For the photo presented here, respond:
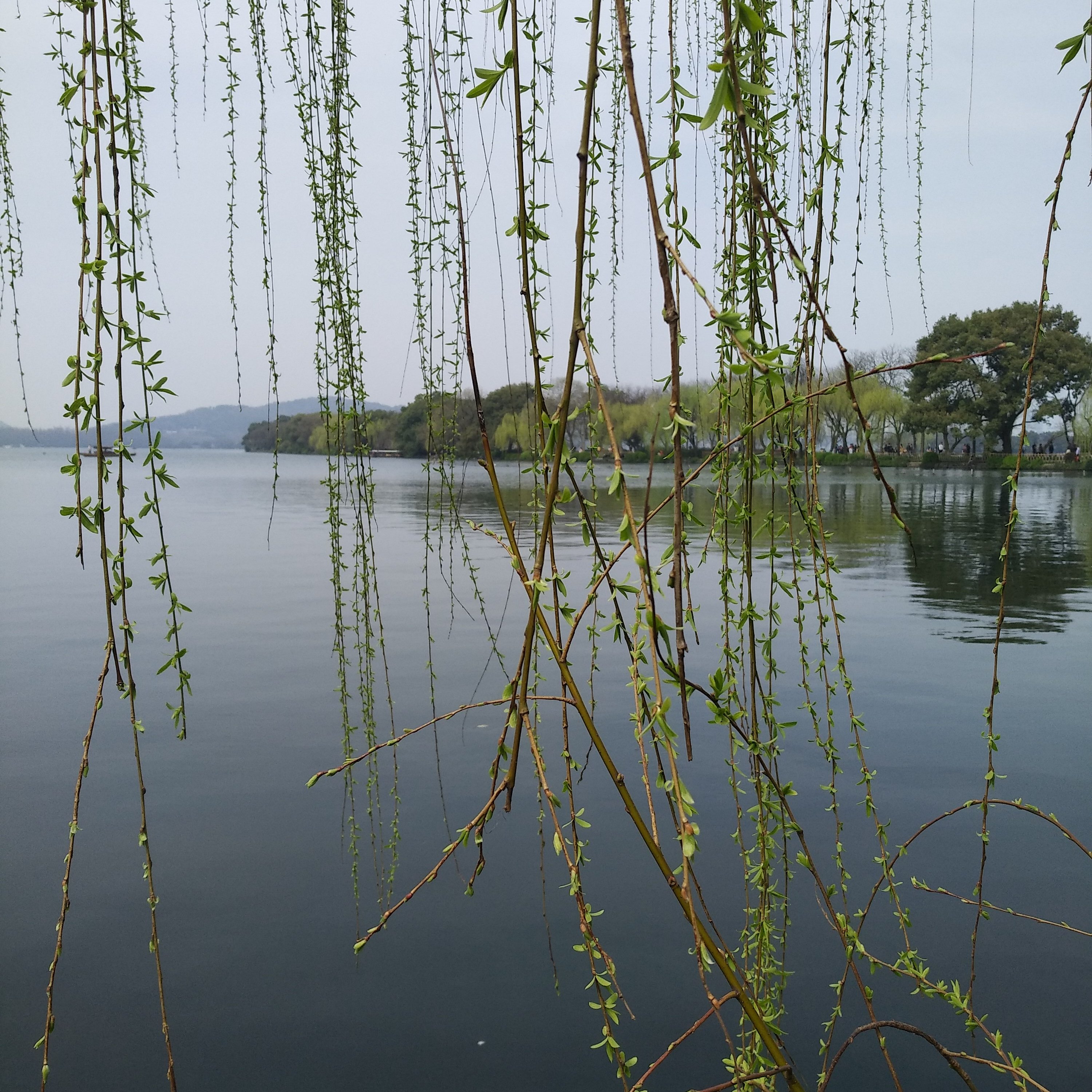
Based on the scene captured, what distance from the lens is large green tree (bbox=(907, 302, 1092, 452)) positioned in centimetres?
2638

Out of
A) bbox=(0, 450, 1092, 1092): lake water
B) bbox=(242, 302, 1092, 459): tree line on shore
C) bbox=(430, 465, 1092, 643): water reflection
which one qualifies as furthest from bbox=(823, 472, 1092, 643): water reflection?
bbox=(242, 302, 1092, 459): tree line on shore

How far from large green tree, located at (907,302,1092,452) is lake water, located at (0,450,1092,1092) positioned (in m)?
23.8

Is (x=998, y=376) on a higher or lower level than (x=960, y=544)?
higher

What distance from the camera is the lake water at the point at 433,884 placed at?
2.17 metres

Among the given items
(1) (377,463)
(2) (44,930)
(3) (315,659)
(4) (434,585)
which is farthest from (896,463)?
(2) (44,930)

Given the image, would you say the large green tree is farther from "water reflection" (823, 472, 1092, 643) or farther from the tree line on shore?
"water reflection" (823, 472, 1092, 643)

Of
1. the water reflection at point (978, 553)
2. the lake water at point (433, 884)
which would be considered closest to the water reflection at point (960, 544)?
the water reflection at point (978, 553)

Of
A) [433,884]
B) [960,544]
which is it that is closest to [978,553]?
[960,544]

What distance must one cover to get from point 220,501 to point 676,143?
1613 cm

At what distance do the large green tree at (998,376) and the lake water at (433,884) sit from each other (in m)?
23.8

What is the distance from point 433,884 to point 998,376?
99.3ft

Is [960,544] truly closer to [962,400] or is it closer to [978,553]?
[978,553]

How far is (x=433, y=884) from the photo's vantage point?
9.35 feet

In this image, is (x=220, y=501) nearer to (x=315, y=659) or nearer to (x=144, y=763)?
(x=315, y=659)
